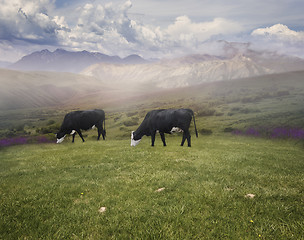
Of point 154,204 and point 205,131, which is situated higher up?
point 154,204

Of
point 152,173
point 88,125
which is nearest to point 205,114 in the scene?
point 88,125

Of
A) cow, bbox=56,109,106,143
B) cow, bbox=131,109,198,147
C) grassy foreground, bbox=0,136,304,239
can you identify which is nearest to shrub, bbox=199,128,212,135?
cow, bbox=131,109,198,147

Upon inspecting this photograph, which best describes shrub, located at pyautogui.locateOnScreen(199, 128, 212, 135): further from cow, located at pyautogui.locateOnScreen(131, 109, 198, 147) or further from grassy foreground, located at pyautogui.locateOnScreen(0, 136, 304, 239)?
grassy foreground, located at pyautogui.locateOnScreen(0, 136, 304, 239)

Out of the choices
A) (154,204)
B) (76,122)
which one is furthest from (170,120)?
(76,122)

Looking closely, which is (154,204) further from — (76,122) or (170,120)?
(76,122)

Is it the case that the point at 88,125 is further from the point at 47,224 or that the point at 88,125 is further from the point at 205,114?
the point at 205,114

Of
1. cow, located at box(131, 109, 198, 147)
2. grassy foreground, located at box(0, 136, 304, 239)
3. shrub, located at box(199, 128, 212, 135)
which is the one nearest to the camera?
grassy foreground, located at box(0, 136, 304, 239)

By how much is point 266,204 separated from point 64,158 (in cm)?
1449

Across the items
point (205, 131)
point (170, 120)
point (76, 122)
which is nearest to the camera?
point (170, 120)

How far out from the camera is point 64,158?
14867mm

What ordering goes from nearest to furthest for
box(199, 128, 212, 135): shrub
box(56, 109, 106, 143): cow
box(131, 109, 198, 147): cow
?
1. box(131, 109, 198, 147): cow
2. box(56, 109, 106, 143): cow
3. box(199, 128, 212, 135): shrub

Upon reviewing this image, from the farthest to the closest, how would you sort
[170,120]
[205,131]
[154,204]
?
[205,131] → [170,120] → [154,204]

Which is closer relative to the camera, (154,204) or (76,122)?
(154,204)

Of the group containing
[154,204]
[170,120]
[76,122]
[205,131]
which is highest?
[170,120]
